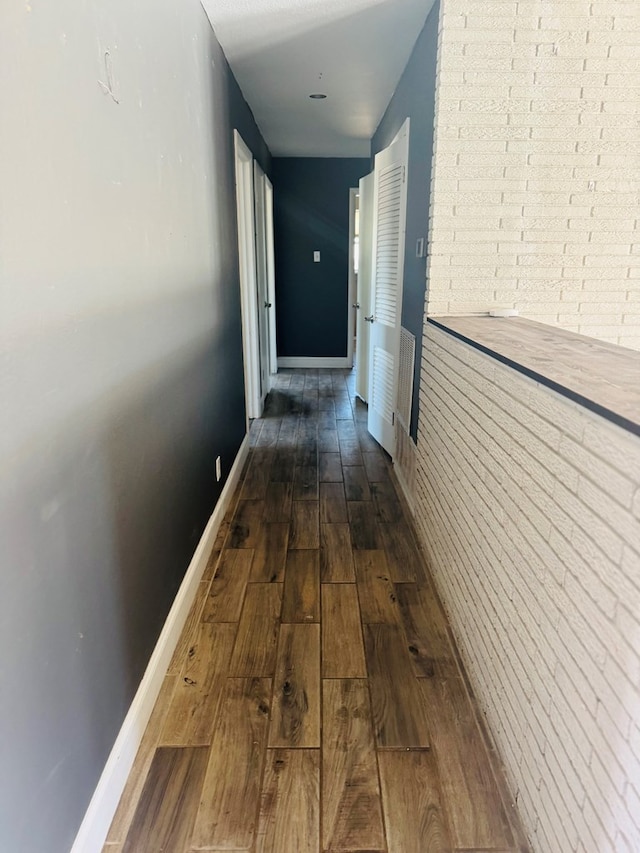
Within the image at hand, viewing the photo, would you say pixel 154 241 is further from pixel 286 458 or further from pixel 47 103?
pixel 286 458

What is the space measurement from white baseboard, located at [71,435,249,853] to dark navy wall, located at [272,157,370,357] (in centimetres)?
485

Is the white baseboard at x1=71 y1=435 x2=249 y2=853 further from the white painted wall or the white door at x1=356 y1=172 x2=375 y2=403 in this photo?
the white door at x1=356 y1=172 x2=375 y2=403

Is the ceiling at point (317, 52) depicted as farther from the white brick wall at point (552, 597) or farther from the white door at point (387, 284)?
the white brick wall at point (552, 597)

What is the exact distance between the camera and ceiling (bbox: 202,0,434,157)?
101 inches

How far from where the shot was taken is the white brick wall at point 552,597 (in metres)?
0.94

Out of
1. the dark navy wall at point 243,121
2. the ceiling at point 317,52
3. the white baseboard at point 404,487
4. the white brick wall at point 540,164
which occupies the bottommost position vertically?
the white baseboard at point 404,487

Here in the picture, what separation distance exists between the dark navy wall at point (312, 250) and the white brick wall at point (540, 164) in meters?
4.44

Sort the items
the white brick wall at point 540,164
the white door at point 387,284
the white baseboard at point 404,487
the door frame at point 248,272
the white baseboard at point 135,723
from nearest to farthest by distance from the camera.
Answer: the white baseboard at point 135,723
the white brick wall at point 540,164
the white baseboard at point 404,487
the white door at point 387,284
the door frame at point 248,272

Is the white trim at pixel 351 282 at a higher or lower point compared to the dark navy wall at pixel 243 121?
lower

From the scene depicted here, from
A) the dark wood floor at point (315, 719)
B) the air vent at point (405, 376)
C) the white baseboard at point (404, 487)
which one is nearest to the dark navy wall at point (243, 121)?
the air vent at point (405, 376)

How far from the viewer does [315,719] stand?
66.6 inches

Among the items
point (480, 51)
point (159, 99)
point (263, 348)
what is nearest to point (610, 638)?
point (159, 99)

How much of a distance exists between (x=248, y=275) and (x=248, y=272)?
22 millimetres

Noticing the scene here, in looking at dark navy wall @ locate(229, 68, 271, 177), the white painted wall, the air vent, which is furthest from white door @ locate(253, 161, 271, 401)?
the white painted wall
